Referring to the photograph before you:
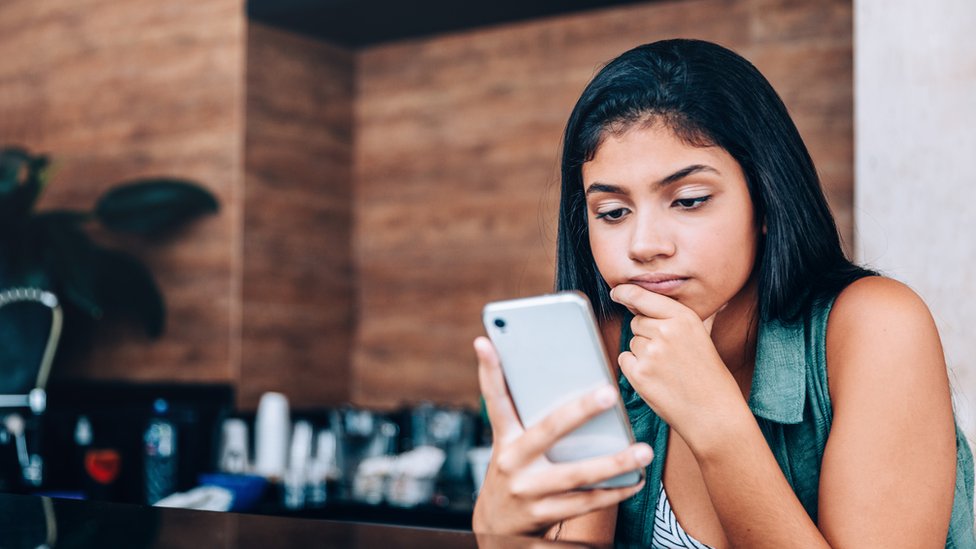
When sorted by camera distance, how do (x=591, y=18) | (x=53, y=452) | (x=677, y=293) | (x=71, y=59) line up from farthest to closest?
(x=71, y=59), (x=591, y=18), (x=53, y=452), (x=677, y=293)

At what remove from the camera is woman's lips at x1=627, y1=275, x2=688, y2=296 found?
1155 mm

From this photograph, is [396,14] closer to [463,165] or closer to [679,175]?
[463,165]

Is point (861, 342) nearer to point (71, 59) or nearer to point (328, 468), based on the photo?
point (328, 468)

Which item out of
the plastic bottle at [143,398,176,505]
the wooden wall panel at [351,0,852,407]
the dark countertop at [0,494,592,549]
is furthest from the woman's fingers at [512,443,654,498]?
the wooden wall panel at [351,0,852,407]

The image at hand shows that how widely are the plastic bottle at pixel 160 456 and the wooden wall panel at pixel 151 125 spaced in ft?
1.33

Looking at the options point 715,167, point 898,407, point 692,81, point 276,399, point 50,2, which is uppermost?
point 50,2

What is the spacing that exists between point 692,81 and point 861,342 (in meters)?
0.36

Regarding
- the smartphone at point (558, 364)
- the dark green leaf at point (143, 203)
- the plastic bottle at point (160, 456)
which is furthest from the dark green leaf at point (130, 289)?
the smartphone at point (558, 364)

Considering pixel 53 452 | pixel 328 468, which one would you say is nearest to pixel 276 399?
pixel 328 468

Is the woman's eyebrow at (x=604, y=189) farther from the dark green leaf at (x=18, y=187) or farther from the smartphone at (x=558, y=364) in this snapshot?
the dark green leaf at (x=18, y=187)

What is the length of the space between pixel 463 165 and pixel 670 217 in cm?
243

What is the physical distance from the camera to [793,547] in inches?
40.7

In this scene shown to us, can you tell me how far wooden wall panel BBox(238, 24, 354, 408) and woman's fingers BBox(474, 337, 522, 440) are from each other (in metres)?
2.44

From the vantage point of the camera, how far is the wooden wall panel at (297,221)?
3.34m
